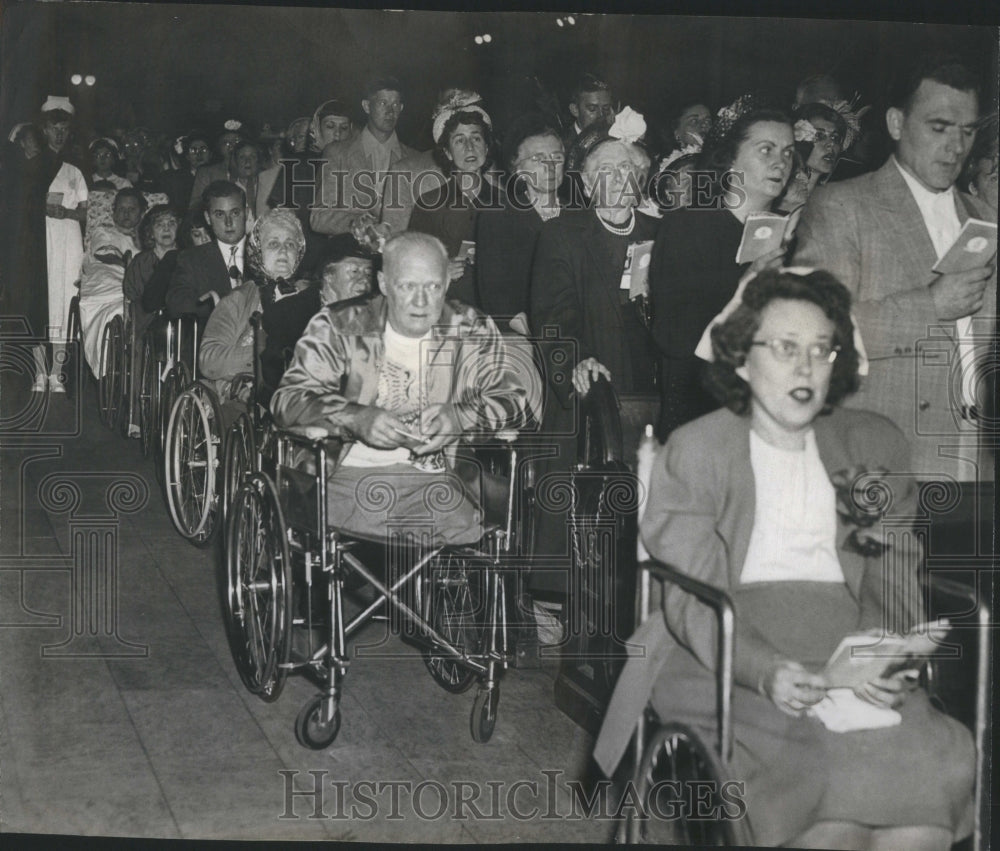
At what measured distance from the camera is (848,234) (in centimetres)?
396

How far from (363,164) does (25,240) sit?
1.16 metres

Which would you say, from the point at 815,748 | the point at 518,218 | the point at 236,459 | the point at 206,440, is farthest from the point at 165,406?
the point at 815,748

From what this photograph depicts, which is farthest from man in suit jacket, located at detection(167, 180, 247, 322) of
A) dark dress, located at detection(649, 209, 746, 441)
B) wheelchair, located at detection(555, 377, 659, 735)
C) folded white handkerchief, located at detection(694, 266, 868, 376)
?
folded white handkerchief, located at detection(694, 266, 868, 376)

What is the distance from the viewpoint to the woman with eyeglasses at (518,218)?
3965 mm

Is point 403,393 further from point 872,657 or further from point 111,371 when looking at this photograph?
point 872,657

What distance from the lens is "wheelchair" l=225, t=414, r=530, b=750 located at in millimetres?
3930

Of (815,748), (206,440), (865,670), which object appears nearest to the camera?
(815,748)

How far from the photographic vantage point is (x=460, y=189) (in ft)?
13.0

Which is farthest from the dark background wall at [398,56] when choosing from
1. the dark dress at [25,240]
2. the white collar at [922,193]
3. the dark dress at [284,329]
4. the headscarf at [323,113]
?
the dark dress at [284,329]

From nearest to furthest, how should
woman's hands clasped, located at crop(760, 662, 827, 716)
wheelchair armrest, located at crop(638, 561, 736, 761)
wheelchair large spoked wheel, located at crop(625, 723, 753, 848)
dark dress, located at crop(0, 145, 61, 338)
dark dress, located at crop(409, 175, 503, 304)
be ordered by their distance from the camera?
wheelchair armrest, located at crop(638, 561, 736, 761) → woman's hands clasped, located at crop(760, 662, 827, 716) → wheelchair large spoked wheel, located at crop(625, 723, 753, 848) → dark dress, located at crop(409, 175, 503, 304) → dark dress, located at crop(0, 145, 61, 338)

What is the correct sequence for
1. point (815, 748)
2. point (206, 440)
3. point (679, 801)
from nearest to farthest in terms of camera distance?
point (815, 748)
point (679, 801)
point (206, 440)

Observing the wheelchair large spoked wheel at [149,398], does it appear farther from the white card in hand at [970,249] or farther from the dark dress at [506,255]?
the white card in hand at [970,249]

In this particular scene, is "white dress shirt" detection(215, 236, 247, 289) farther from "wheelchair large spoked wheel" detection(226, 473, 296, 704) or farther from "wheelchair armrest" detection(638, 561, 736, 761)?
"wheelchair armrest" detection(638, 561, 736, 761)

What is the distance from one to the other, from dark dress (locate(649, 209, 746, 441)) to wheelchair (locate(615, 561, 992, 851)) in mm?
573
